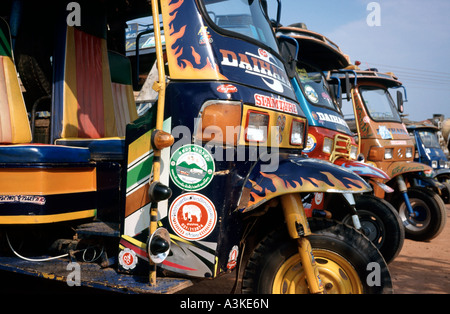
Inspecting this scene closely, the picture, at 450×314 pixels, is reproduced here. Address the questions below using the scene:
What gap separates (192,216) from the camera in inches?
91.9

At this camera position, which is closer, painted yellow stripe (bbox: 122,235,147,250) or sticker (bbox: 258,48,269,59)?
painted yellow stripe (bbox: 122,235,147,250)

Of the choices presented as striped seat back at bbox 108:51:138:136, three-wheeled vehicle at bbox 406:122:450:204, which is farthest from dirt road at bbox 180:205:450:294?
three-wheeled vehicle at bbox 406:122:450:204

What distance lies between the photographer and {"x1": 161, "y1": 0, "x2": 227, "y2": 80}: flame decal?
240 centimetres

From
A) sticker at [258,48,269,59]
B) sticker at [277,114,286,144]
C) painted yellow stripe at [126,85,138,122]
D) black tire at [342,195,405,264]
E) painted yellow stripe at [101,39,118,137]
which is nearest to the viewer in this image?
sticker at [277,114,286,144]

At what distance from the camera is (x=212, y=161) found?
7.60ft

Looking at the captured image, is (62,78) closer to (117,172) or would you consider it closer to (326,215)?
(117,172)

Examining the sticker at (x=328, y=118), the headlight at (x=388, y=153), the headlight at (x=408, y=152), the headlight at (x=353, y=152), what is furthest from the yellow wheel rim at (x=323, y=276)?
the headlight at (x=408, y=152)

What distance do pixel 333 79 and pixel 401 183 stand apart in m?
1.96

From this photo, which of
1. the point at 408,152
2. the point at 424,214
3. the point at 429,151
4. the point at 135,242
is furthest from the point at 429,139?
the point at 135,242

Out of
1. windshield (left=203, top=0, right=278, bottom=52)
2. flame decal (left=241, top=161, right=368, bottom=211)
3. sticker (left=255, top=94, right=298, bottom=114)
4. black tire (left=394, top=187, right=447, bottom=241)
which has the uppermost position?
windshield (left=203, top=0, right=278, bottom=52)

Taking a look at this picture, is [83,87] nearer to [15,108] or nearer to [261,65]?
[15,108]

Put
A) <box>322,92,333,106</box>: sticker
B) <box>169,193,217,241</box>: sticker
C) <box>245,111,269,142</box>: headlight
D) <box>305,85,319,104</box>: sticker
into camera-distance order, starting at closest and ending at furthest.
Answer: <box>169,193,217,241</box>: sticker
<box>245,111,269,142</box>: headlight
<box>305,85,319,104</box>: sticker
<box>322,92,333,106</box>: sticker

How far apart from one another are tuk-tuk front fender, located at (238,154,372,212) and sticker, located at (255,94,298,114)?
1.29ft

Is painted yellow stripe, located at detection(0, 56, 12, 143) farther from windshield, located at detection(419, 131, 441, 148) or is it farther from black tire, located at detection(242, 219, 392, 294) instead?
windshield, located at detection(419, 131, 441, 148)
